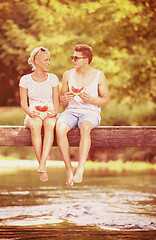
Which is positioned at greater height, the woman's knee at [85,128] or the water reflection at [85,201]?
the woman's knee at [85,128]

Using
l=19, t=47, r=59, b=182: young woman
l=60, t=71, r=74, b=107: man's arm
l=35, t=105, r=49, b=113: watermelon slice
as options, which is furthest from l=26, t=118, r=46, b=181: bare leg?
l=60, t=71, r=74, b=107: man's arm

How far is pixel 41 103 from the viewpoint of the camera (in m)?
8.76

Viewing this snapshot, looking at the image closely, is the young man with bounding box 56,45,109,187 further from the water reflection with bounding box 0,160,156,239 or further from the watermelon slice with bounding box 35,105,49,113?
the water reflection with bounding box 0,160,156,239

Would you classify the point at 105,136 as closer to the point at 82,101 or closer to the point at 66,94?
the point at 82,101

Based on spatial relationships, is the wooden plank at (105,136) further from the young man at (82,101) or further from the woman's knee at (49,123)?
the woman's knee at (49,123)

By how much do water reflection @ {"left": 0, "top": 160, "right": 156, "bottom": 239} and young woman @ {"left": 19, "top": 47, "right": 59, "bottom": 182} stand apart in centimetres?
378

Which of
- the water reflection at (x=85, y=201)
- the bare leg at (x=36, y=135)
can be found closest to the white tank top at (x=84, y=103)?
the bare leg at (x=36, y=135)

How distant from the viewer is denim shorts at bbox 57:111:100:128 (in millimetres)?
8573

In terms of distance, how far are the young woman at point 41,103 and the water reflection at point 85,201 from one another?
3.78 metres

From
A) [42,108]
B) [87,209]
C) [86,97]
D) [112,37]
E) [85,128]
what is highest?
[86,97]

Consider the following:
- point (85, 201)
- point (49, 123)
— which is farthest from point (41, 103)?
point (85, 201)

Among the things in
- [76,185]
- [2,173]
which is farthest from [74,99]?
[2,173]

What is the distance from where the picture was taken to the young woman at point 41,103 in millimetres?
8484

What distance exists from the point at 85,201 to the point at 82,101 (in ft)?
21.6
